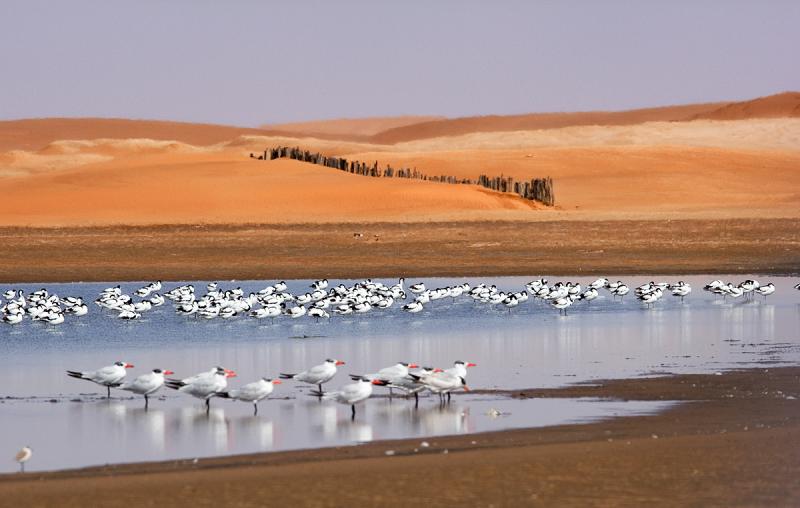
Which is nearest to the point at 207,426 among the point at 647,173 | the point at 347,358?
the point at 347,358

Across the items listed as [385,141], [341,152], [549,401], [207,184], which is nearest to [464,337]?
[549,401]

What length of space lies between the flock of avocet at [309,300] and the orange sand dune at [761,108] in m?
130

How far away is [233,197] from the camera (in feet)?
175

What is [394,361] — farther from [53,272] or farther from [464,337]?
[53,272]

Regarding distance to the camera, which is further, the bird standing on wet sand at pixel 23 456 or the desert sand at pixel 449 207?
the desert sand at pixel 449 207

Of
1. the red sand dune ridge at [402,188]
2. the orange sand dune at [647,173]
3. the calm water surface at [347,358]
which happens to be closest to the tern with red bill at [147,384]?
the calm water surface at [347,358]

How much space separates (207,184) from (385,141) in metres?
120

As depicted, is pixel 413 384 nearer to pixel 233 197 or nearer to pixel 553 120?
pixel 233 197

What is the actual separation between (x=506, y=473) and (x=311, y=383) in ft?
18.1

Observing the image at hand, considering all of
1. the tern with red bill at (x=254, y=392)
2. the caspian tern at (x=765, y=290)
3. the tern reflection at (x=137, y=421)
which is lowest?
the caspian tern at (x=765, y=290)

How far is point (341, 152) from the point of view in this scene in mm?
101625

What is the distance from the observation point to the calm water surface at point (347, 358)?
43.4 ft

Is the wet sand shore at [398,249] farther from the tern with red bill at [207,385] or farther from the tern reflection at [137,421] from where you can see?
the tern with red bill at [207,385]

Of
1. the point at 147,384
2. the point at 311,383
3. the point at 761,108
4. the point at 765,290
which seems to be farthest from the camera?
the point at 761,108
